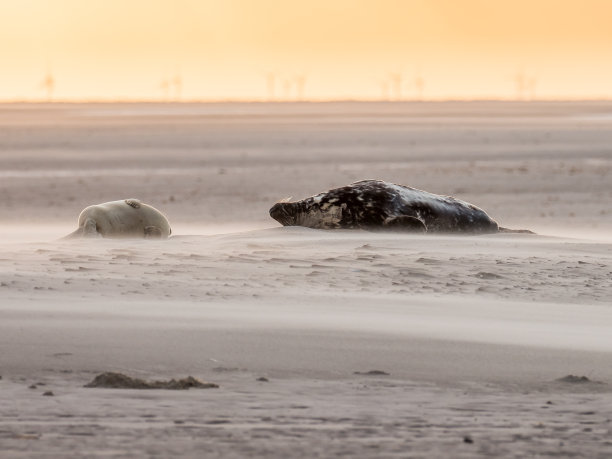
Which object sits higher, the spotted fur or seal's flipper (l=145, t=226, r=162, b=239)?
the spotted fur

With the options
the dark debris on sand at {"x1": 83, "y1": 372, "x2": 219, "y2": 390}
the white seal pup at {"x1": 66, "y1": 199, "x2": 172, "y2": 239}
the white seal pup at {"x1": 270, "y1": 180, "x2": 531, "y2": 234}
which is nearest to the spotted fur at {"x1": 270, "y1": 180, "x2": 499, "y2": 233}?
the white seal pup at {"x1": 270, "y1": 180, "x2": 531, "y2": 234}

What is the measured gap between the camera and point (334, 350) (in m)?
7.55

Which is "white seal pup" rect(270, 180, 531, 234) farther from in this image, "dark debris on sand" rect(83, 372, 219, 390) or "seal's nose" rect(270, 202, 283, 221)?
"dark debris on sand" rect(83, 372, 219, 390)

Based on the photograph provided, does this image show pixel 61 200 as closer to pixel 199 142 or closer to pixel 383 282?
pixel 383 282

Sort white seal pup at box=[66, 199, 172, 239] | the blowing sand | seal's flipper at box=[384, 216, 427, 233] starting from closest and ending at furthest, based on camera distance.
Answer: the blowing sand, white seal pup at box=[66, 199, 172, 239], seal's flipper at box=[384, 216, 427, 233]

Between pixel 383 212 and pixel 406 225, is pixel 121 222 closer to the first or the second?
pixel 383 212

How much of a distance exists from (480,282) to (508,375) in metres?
3.60

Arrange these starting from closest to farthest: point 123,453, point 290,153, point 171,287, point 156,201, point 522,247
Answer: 1. point 123,453
2. point 171,287
3. point 522,247
4. point 156,201
5. point 290,153

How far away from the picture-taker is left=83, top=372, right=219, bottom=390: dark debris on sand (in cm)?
654

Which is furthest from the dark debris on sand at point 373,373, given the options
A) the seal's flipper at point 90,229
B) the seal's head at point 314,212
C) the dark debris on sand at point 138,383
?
the seal's head at point 314,212

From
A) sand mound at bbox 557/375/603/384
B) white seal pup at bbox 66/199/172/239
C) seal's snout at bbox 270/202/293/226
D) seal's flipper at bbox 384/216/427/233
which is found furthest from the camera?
seal's snout at bbox 270/202/293/226

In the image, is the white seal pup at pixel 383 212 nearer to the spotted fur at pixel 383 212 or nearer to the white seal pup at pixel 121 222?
the spotted fur at pixel 383 212

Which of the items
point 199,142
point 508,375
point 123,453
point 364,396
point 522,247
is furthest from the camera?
point 199,142

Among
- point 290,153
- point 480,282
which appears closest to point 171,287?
point 480,282
